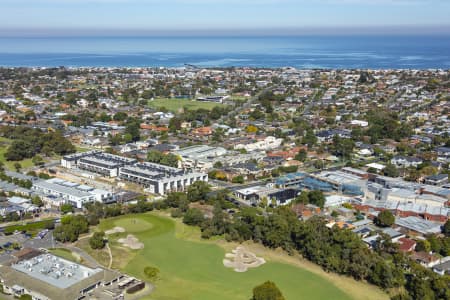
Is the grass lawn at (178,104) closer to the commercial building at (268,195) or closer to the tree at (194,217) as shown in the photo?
the commercial building at (268,195)

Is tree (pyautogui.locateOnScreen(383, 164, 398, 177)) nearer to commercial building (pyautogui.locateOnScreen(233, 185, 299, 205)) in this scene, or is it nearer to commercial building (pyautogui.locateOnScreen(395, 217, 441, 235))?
commercial building (pyautogui.locateOnScreen(395, 217, 441, 235))

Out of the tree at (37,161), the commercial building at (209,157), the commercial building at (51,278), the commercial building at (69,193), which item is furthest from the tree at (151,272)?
the tree at (37,161)

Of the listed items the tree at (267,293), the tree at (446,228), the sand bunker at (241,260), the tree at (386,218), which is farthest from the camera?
the tree at (386,218)

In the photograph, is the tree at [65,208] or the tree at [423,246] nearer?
the tree at [423,246]

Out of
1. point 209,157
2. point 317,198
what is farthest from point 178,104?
point 317,198

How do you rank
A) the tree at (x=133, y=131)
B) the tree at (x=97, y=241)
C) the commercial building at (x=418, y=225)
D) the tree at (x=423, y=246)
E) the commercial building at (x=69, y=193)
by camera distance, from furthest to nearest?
the tree at (x=133, y=131)
the commercial building at (x=69, y=193)
the commercial building at (x=418, y=225)
the tree at (x=97, y=241)
the tree at (x=423, y=246)

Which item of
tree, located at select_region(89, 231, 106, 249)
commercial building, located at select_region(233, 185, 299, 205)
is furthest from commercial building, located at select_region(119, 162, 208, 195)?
tree, located at select_region(89, 231, 106, 249)

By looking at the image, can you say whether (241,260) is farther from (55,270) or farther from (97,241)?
(55,270)
